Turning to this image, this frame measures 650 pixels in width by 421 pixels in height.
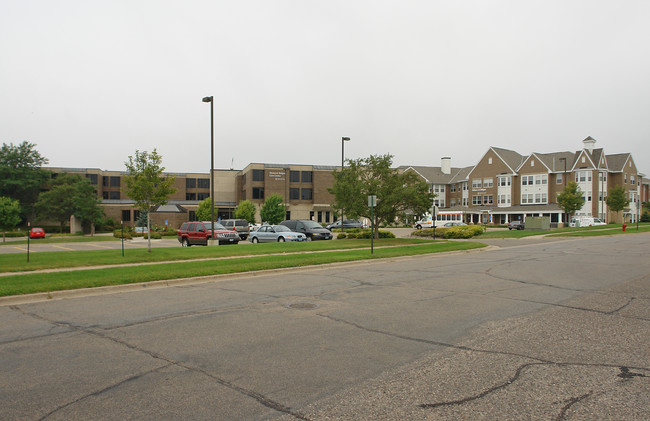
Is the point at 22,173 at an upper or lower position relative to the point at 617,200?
upper

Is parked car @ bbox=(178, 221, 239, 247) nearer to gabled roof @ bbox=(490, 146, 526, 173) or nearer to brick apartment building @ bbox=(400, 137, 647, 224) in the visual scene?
brick apartment building @ bbox=(400, 137, 647, 224)

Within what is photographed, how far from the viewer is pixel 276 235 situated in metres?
31.5

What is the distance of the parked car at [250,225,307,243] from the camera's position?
101ft

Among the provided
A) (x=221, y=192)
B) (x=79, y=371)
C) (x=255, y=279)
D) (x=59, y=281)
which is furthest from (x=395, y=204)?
(x=221, y=192)

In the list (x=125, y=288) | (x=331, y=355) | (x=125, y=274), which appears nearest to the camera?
(x=331, y=355)

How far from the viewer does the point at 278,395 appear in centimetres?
449

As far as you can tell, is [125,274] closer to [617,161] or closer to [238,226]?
[238,226]

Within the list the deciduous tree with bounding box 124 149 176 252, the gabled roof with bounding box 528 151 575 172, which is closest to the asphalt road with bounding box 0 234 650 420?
the deciduous tree with bounding box 124 149 176 252

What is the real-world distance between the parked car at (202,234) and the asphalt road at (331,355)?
736 inches

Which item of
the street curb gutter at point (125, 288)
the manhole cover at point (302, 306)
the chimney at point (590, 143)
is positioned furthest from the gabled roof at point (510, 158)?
the manhole cover at point (302, 306)

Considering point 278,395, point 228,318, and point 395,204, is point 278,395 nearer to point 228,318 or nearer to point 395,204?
point 228,318

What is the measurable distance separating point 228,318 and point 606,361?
5720 millimetres

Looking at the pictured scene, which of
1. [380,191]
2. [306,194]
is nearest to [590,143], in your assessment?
[306,194]

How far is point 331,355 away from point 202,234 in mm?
25414
